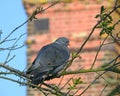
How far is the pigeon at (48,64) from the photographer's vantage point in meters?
6.18

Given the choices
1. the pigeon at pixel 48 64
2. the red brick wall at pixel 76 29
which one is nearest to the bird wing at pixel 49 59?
the pigeon at pixel 48 64

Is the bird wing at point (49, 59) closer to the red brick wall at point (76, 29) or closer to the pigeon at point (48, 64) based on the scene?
the pigeon at point (48, 64)

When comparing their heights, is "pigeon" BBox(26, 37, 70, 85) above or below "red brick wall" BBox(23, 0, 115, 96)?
above

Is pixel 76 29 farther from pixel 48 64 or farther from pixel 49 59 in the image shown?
pixel 48 64

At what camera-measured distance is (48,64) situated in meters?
6.50

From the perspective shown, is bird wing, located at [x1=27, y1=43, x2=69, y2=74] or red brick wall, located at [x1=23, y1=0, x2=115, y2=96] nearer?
bird wing, located at [x1=27, y1=43, x2=69, y2=74]

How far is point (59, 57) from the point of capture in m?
6.77

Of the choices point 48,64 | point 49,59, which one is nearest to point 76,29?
point 49,59

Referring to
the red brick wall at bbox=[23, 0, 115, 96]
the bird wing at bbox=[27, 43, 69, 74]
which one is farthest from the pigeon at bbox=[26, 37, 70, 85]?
the red brick wall at bbox=[23, 0, 115, 96]

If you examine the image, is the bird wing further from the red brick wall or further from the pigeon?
the red brick wall

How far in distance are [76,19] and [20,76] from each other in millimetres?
7493

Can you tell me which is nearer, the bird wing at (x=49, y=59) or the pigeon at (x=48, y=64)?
the pigeon at (x=48, y=64)

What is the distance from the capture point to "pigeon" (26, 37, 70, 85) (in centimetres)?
618

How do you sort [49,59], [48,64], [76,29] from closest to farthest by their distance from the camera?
[48,64] < [49,59] < [76,29]
